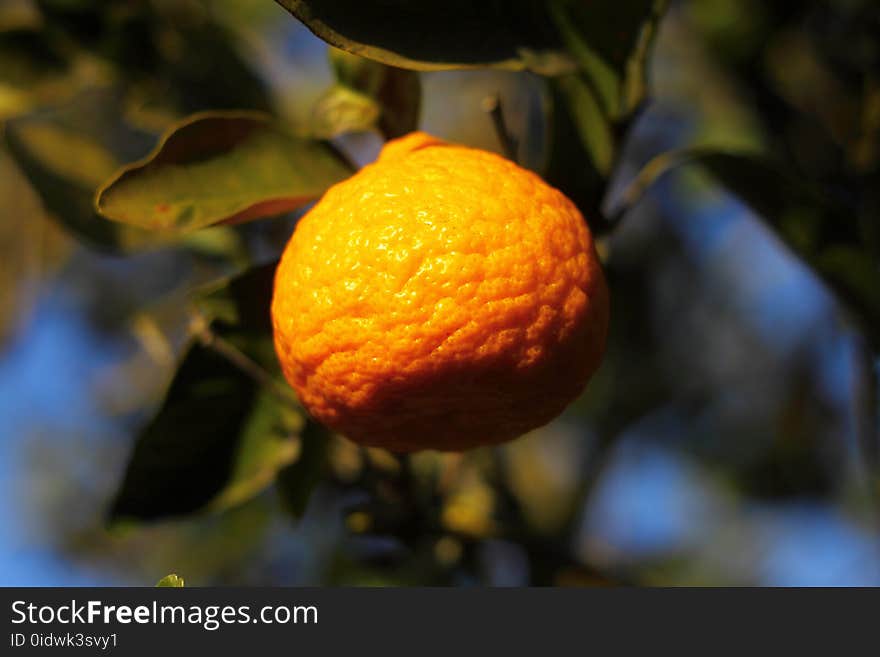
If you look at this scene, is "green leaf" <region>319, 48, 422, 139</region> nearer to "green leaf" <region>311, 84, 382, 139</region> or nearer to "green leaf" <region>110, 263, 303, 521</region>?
"green leaf" <region>311, 84, 382, 139</region>

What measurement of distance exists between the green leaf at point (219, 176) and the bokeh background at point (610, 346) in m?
0.64

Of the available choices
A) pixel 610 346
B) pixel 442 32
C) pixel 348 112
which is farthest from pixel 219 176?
pixel 610 346

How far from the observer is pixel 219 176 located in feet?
3.61

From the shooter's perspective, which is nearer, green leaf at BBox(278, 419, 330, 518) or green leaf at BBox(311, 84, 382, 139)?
green leaf at BBox(311, 84, 382, 139)

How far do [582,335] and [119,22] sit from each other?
124 centimetres

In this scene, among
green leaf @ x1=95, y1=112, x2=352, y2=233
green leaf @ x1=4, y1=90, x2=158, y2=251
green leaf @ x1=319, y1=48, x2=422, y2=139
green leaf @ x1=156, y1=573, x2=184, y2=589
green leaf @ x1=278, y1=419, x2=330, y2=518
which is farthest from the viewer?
green leaf @ x1=4, y1=90, x2=158, y2=251

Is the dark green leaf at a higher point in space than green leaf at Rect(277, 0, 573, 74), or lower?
lower

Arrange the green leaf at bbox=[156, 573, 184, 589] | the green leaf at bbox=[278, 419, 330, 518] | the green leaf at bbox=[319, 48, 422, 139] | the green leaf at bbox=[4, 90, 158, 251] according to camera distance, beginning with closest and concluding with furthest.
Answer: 1. the green leaf at bbox=[156, 573, 184, 589]
2. the green leaf at bbox=[319, 48, 422, 139]
3. the green leaf at bbox=[278, 419, 330, 518]
4. the green leaf at bbox=[4, 90, 158, 251]

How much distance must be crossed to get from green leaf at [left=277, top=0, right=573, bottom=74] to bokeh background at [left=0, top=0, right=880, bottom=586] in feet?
2.20

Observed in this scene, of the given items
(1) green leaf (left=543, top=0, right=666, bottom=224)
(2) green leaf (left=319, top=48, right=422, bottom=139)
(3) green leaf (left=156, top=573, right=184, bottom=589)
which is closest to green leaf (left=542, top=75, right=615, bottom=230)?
(1) green leaf (left=543, top=0, right=666, bottom=224)

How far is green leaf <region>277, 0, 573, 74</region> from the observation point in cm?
94

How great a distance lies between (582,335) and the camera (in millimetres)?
977

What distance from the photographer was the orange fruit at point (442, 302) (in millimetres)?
940

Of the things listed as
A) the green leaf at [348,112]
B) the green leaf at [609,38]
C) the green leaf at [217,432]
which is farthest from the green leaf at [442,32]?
the green leaf at [217,432]
